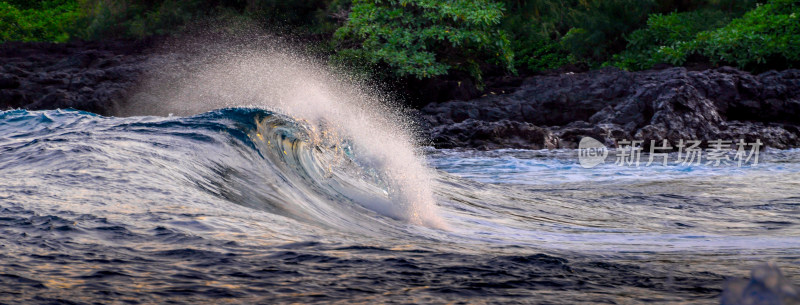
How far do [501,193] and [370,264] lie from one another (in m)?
5.18

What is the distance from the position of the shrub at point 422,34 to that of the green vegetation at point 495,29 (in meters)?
0.03

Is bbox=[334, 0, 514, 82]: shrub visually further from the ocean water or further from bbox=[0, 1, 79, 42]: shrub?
bbox=[0, 1, 79, 42]: shrub

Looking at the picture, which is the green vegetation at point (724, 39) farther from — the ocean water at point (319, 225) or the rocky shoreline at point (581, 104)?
the ocean water at point (319, 225)

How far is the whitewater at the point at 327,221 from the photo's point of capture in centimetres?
291

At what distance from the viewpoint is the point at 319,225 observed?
4.75 m

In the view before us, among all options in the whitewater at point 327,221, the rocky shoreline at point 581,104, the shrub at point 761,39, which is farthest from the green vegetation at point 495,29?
the whitewater at point 327,221

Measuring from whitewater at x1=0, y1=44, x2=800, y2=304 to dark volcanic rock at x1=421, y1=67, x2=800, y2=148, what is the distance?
4065 millimetres

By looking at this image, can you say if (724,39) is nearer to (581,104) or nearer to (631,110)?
(631,110)

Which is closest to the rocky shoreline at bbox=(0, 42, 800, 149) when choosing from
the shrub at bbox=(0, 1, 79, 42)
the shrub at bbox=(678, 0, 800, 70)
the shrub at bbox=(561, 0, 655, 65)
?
the shrub at bbox=(678, 0, 800, 70)

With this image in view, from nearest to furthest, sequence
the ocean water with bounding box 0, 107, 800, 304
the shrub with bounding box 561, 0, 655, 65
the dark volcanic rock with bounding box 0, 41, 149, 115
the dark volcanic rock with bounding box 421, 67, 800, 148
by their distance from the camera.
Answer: the ocean water with bounding box 0, 107, 800, 304 < the dark volcanic rock with bounding box 421, 67, 800, 148 < the dark volcanic rock with bounding box 0, 41, 149, 115 < the shrub with bounding box 561, 0, 655, 65

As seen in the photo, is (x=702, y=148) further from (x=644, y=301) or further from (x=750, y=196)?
(x=644, y=301)

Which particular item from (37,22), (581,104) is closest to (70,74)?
(37,22)

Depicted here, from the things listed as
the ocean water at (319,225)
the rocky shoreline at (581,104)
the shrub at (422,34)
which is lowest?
the ocean water at (319,225)

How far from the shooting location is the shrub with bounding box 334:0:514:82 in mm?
17766
